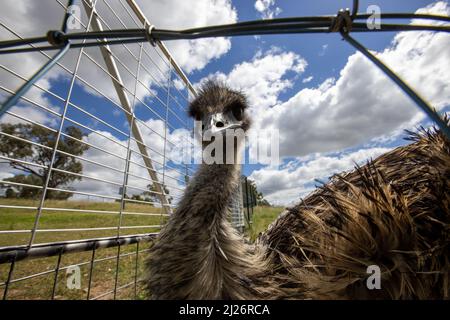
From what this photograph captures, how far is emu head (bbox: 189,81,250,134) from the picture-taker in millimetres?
1932

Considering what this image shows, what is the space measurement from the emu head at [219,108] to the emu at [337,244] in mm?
497

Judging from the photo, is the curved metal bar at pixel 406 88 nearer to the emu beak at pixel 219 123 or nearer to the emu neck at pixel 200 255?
the emu neck at pixel 200 255

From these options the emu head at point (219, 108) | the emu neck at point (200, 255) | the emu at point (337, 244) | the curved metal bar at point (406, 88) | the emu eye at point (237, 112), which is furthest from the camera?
the emu eye at point (237, 112)

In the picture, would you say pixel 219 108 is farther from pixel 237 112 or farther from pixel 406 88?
pixel 406 88

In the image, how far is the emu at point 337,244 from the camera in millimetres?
1004

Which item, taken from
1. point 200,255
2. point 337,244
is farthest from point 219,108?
point 337,244

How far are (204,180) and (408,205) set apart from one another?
3.27 ft

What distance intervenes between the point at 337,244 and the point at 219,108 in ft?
4.38

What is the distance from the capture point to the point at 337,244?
1128 mm

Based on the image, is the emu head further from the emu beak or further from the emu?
the emu

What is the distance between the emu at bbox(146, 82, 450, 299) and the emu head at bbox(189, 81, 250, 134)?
50 cm

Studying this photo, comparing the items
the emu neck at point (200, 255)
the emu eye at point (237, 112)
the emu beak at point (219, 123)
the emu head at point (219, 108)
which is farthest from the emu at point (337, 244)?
the emu eye at point (237, 112)

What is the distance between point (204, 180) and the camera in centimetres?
163
